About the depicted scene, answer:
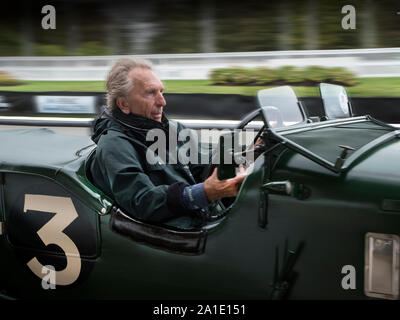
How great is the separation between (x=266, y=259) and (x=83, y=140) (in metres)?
1.44

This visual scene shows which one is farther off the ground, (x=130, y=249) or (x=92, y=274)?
(x=130, y=249)

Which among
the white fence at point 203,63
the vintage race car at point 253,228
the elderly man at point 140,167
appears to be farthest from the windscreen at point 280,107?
the white fence at point 203,63

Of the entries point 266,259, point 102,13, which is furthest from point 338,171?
point 102,13

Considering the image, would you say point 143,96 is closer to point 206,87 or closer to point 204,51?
point 206,87

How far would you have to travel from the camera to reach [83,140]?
108 inches

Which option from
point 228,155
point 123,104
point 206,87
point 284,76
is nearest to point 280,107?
point 228,155

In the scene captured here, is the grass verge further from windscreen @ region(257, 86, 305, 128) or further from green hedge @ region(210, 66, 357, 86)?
windscreen @ region(257, 86, 305, 128)

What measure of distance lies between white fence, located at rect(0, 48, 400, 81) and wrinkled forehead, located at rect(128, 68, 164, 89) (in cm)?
576

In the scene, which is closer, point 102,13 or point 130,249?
point 130,249

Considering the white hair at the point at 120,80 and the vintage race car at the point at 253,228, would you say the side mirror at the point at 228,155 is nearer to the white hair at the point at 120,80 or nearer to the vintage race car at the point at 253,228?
the vintage race car at the point at 253,228

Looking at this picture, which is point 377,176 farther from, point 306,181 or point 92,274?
point 92,274

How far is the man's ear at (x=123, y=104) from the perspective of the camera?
2.19 metres

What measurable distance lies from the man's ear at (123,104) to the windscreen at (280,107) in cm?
63
